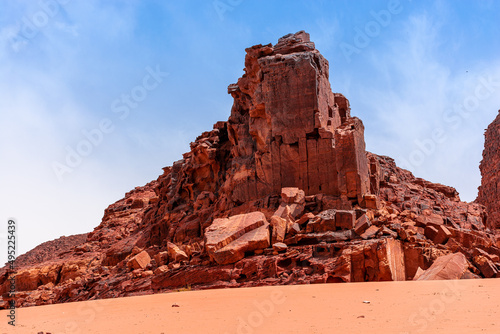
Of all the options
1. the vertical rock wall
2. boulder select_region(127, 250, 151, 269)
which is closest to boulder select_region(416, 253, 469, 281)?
the vertical rock wall

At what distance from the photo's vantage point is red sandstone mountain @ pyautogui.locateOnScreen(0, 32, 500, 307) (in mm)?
15156

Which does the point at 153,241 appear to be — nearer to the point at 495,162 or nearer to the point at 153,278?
the point at 153,278

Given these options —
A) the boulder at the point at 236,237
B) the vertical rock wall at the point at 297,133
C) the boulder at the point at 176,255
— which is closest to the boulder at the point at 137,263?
the boulder at the point at 176,255

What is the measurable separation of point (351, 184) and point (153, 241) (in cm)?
1451

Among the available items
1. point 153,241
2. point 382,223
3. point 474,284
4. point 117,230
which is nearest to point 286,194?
point 382,223

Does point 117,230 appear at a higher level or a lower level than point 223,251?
higher

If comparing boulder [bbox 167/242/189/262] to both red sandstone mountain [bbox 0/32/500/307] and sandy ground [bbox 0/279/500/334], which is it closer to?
red sandstone mountain [bbox 0/32/500/307]

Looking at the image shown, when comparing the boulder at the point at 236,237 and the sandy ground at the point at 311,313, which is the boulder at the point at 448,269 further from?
the boulder at the point at 236,237

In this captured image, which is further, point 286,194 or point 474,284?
point 286,194

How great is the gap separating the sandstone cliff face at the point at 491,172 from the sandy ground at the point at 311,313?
3706cm

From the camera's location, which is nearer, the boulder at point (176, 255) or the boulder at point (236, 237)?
the boulder at point (236, 237)

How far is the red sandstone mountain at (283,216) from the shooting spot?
1516 centimetres

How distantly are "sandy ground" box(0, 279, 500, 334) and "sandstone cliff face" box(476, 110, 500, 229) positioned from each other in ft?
122

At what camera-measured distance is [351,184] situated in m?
20.5
